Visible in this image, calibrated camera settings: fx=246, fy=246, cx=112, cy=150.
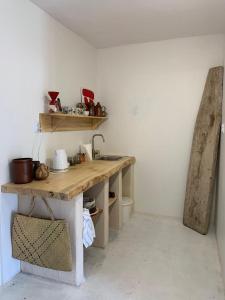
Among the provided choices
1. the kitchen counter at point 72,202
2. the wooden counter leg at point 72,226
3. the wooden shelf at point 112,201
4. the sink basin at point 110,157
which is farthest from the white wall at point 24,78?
the wooden shelf at point 112,201

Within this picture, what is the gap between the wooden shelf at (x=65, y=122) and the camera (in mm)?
2432

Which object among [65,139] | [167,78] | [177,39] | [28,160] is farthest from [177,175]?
[28,160]

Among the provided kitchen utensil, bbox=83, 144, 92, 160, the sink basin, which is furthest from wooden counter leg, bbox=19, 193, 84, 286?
the sink basin

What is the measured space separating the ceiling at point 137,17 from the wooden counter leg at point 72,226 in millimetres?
1729

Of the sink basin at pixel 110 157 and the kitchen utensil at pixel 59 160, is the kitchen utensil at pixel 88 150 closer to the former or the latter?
the sink basin at pixel 110 157

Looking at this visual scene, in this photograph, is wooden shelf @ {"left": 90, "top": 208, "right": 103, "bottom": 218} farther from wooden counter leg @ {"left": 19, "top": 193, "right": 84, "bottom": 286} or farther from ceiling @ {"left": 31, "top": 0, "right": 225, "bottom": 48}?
ceiling @ {"left": 31, "top": 0, "right": 225, "bottom": 48}

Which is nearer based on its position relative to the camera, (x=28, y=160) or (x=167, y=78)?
(x=28, y=160)

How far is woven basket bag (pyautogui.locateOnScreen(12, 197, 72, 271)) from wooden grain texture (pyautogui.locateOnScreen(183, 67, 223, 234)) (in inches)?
67.7

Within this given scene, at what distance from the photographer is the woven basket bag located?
6.08 ft

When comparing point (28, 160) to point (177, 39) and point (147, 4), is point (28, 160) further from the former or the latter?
point (177, 39)

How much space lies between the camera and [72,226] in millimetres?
1895

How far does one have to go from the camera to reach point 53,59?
2549mm

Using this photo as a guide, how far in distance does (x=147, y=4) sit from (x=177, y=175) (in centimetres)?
202

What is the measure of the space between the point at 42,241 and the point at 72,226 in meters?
0.27
